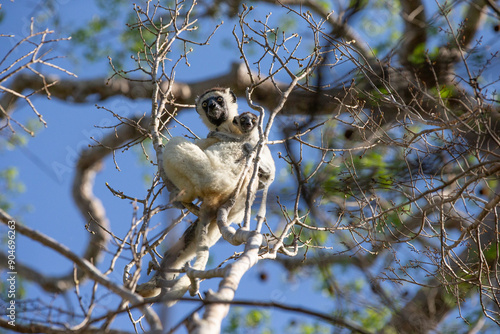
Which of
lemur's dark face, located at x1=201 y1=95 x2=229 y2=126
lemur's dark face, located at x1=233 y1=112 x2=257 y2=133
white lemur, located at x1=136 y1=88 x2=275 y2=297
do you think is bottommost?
white lemur, located at x1=136 y1=88 x2=275 y2=297

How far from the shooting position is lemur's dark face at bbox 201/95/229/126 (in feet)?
17.5

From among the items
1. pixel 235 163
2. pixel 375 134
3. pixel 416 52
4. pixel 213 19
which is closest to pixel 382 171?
pixel 375 134

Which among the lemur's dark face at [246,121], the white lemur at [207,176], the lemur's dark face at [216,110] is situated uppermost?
the lemur's dark face at [216,110]

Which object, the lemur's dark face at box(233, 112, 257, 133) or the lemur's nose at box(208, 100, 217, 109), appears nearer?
the lemur's dark face at box(233, 112, 257, 133)

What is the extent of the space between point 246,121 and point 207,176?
2.60ft

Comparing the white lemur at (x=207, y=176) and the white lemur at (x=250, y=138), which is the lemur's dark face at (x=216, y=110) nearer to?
the white lemur at (x=250, y=138)

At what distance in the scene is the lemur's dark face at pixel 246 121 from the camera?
499cm

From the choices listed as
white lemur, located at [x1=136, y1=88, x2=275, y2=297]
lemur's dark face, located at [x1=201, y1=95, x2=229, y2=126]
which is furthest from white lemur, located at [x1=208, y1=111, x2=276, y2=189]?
lemur's dark face, located at [x1=201, y1=95, x2=229, y2=126]

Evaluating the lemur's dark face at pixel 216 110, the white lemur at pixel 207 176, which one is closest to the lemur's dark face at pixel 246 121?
the white lemur at pixel 207 176

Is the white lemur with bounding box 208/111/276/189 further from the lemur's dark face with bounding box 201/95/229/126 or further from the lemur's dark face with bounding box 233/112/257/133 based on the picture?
the lemur's dark face with bounding box 201/95/229/126

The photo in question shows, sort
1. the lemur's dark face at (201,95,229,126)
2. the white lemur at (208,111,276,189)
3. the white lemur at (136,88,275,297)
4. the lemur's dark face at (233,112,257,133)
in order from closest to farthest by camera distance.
Answer: the white lemur at (136,88,275,297) < the white lemur at (208,111,276,189) < the lemur's dark face at (233,112,257,133) < the lemur's dark face at (201,95,229,126)

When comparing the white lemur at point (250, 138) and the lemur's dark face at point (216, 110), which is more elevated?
the lemur's dark face at point (216, 110)

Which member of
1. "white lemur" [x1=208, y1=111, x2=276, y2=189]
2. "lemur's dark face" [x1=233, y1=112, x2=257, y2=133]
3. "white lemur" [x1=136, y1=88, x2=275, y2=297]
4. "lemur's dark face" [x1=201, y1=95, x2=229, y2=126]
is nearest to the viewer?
"white lemur" [x1=136, y1=88, x2=275, y2=297]

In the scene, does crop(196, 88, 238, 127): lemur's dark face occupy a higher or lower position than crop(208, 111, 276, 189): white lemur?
higher
